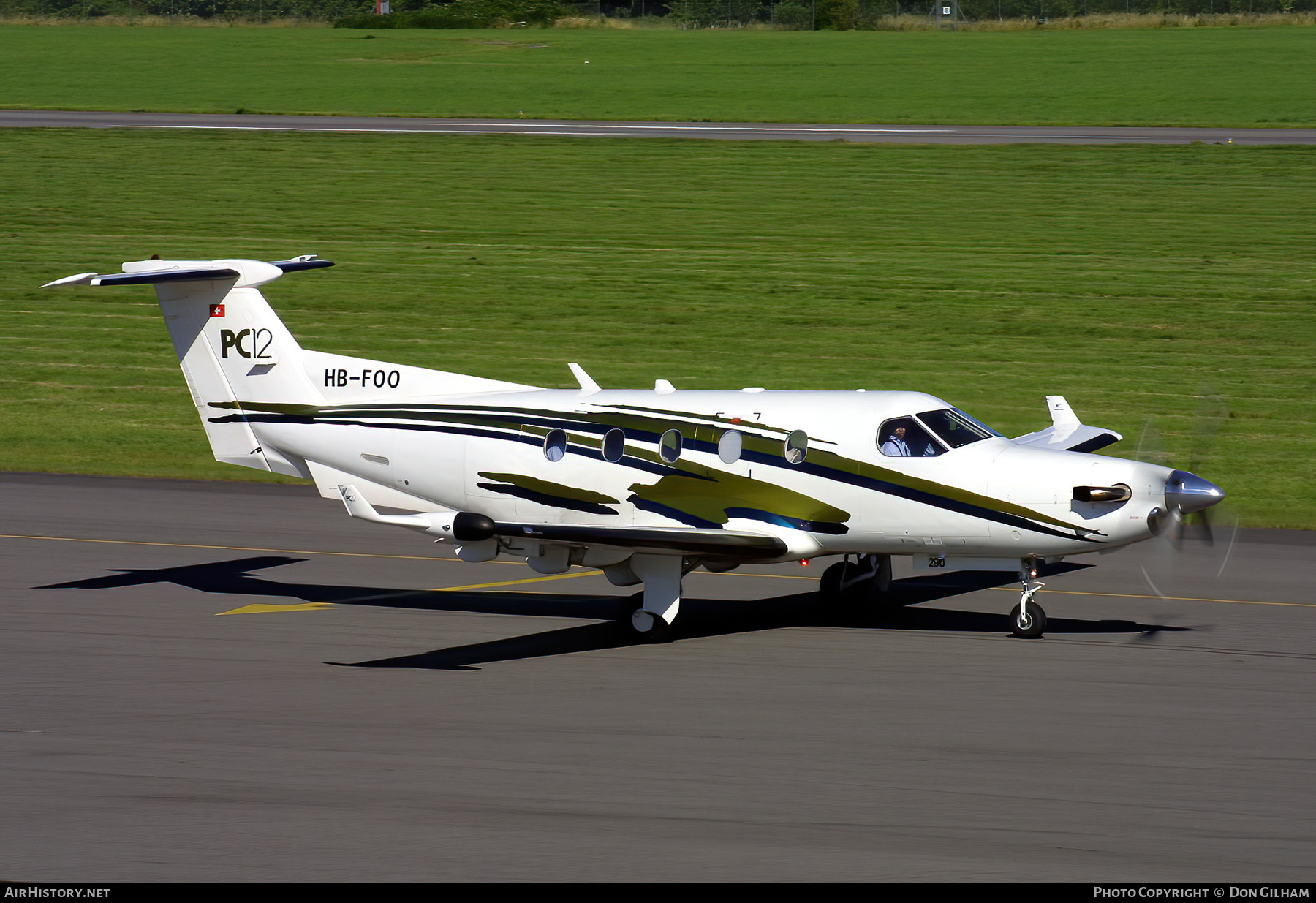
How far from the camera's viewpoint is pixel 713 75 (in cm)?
6625

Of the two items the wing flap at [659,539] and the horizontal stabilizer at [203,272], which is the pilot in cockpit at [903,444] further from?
the horizontal stabilizer at [203,272]

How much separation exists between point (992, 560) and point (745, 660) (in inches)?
111

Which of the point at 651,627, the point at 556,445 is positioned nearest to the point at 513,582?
the point at 556,445

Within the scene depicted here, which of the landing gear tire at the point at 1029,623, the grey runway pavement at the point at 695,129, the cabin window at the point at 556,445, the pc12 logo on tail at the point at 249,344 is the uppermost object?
the grey runway pavement at the point at 695,129

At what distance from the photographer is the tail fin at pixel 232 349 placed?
59.4 feet

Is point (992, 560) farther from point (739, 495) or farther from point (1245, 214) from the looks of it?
point (1245, 214)

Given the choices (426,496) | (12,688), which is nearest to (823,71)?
(426,496)

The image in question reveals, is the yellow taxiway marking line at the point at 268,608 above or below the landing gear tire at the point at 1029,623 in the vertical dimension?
below

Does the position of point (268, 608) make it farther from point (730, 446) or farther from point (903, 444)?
point (903, 444)

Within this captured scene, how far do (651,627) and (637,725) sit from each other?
3151 mm

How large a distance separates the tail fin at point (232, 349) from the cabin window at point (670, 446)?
4490mm

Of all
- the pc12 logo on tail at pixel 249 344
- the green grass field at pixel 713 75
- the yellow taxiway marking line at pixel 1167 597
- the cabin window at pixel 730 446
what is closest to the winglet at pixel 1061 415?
the yellow taxiway marking line at pixel 1167 597

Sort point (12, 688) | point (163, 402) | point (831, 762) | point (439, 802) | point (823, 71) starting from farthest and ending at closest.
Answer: point (823, 71)
point (163, 402)
point (12, 688)
point (831, 762)
point (439, 802)

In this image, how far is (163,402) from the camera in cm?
3116
